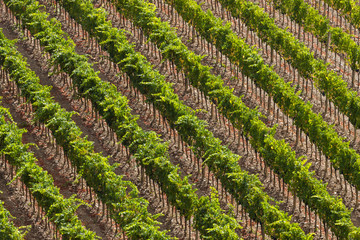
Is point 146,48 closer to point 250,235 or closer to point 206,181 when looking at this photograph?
point 206,181

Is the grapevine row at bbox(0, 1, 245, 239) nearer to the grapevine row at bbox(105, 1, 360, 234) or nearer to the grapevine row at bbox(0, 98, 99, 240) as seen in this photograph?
the grapevine row at bbox(105, 1, 360, 234)

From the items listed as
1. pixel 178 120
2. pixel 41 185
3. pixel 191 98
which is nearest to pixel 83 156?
pixel 41 185

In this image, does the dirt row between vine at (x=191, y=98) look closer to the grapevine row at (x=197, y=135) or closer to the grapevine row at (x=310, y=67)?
the grapevine row at (x=197, y=135)

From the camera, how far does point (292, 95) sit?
165 ft

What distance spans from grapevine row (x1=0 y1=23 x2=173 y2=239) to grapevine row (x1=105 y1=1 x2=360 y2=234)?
256 inches

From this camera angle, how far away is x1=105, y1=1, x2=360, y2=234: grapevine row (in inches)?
1786

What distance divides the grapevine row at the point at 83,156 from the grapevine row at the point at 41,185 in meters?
1.39

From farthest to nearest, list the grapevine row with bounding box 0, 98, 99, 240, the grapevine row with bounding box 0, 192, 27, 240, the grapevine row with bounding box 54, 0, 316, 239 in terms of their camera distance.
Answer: the grapevine row with bounding box 54, 0, 316, 239, the grapevine row with bounding box 0, 98, 99, 240, the grapevine row with bounding box 0, 192, 27, 240

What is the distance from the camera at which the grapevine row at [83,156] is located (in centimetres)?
4309

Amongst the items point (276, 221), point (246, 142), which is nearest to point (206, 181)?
point (246, 142)

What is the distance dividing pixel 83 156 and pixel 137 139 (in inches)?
110

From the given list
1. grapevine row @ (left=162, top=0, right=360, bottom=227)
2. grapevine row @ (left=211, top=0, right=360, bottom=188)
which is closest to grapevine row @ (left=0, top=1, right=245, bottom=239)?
grapevine row @ (left=162, top=0, right=360, bottom=227)

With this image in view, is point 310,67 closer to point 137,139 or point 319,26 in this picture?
point 319,26

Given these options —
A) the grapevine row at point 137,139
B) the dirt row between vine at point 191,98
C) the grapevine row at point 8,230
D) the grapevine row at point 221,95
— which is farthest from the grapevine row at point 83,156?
the grapevine row at point 221,95
